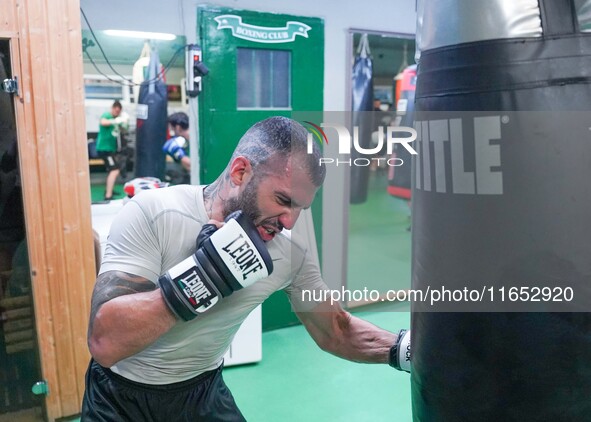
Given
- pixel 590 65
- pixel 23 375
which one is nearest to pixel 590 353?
pixel 590 65

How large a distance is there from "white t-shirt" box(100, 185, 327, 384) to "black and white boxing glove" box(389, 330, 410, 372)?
388 mm

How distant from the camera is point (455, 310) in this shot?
95cm

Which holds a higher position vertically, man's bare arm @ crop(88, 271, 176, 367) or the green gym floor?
man's bare arm @ crop(88, 271, 176, 367)

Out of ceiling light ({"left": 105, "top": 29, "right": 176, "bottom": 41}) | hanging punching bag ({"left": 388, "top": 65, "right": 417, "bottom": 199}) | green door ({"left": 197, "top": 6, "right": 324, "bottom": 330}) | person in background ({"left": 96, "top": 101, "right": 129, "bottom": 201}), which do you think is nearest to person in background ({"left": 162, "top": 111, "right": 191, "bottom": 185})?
green door ({"left": 197, "top": 6, "right": 324, "bottom": 330})

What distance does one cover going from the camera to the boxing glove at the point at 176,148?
3.40 m

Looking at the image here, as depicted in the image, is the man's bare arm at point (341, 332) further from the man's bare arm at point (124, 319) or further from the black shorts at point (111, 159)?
the black shorts at point (111, 159)

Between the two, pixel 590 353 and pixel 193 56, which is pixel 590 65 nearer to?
pixel 590 353

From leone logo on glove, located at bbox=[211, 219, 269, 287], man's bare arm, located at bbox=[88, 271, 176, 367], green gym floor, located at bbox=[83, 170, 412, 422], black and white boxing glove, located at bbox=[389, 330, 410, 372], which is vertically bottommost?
green gym floor, located at bbox=[83, 170, 412, 422]

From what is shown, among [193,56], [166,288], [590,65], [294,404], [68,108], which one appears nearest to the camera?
[590,65]

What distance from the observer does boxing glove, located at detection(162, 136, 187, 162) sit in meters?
3.40

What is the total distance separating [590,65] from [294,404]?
2.47 metres

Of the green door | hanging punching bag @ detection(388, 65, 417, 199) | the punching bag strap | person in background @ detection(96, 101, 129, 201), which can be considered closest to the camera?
the punching bag strap

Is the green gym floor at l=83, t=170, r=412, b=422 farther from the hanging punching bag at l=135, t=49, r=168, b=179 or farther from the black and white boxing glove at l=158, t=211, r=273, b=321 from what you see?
the black and white boxing glove at l=158, t=211, r=273, b=321

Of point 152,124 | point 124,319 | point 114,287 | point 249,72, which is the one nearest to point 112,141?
point 152,124
